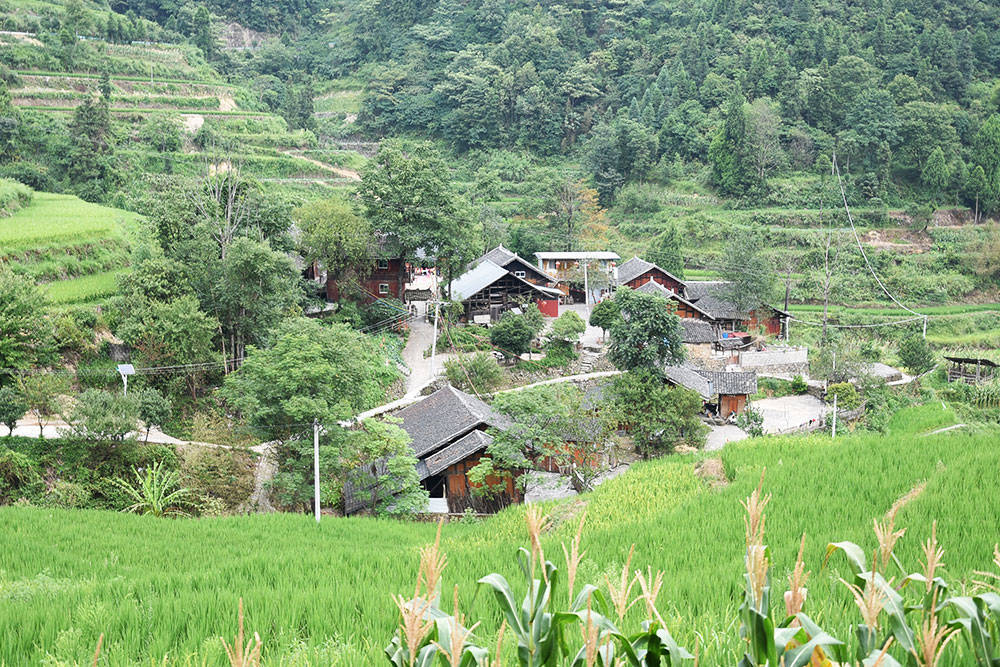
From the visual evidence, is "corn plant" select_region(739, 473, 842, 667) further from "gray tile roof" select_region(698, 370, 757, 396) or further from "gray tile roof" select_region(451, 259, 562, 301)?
"gray tile roof" select_region(451, 259, 562, 301)

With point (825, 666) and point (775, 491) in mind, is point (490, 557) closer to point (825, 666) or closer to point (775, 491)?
point (775, 491)

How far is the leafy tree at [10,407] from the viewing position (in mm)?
14516

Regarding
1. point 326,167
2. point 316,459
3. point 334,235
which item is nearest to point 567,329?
point 334,235

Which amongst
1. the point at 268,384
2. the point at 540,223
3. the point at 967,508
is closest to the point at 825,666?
the point at 967,508

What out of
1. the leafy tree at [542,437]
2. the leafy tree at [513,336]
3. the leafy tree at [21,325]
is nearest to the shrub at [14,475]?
the leafy tree at [21,325]

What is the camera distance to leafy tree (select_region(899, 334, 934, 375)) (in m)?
25.8

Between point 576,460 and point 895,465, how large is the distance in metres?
8.76

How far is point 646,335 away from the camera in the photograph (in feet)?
60.0

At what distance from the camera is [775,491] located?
7.81 metres

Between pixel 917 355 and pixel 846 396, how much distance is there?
17.1ft

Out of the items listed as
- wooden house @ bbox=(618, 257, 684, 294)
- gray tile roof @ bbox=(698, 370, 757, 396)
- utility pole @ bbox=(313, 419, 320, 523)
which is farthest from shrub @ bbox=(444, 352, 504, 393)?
wooden house @ bbox=(618, 257, 684, 294)

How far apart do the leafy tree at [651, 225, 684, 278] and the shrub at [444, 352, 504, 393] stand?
45.3ft

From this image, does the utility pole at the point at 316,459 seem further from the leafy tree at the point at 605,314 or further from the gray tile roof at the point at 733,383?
the leafy tree at the point at 605,314

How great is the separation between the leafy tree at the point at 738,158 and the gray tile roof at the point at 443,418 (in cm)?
2766
